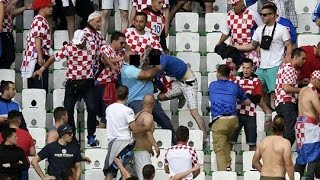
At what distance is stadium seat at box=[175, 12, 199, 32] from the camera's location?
24628mm

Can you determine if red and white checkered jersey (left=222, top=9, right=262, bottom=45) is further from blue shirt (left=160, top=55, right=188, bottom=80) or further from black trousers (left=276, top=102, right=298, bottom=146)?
black trousers (left=276, top=102, right=298, bottom=146)

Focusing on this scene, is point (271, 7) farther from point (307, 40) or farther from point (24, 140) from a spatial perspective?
point (24, 140)

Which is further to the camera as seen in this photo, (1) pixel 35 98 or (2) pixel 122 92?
(1) pixel 35 98

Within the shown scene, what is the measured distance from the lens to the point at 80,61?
22.9 meters

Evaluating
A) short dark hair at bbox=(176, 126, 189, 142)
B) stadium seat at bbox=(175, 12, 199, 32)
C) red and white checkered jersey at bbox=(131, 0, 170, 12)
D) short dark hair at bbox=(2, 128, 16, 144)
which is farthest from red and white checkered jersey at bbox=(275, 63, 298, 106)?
short dark hair at bbox=(2, 128, 16, 144)

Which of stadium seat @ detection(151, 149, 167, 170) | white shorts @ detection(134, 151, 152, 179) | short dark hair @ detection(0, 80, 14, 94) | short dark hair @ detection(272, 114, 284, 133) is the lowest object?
stadium seat @ detection(151, 149, 167, 170)

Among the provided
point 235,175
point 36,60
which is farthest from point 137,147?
point 36,60

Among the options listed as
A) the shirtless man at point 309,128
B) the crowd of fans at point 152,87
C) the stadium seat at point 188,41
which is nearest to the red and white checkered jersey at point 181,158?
the crowd of fans at point 152,87

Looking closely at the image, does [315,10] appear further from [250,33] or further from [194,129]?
[194,129]

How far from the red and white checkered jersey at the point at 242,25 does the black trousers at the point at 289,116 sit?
1744 mm

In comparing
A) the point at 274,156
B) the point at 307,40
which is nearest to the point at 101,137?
the point at 274,156

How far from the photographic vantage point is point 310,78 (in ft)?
73.3

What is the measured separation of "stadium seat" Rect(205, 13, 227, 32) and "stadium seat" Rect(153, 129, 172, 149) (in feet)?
8.80

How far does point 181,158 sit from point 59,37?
15.0 feet
